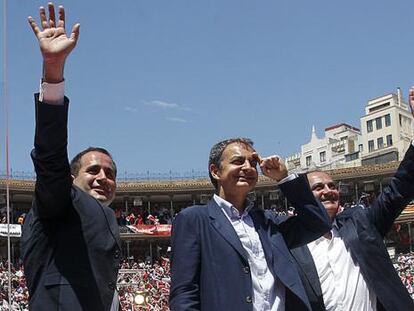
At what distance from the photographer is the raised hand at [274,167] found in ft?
12.7

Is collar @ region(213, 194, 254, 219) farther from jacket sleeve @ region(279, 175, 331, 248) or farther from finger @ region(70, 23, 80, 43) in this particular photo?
finger @ region(70, 23, 80, 43)

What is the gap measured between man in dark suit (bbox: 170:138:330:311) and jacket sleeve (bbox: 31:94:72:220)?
0.87 meters

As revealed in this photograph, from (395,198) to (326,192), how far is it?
18.0 inches

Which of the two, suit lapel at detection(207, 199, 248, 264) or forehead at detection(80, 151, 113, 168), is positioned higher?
forehead at detection(80, 151, 113, 168)

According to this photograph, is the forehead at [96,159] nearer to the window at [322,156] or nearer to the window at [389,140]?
the window at [389,140]

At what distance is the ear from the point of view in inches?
155

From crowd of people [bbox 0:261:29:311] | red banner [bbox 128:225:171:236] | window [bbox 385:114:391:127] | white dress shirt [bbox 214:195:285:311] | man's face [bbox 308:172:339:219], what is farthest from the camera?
window [bbox 385:114:391:127]

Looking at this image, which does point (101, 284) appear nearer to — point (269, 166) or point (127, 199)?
point (269, 166)

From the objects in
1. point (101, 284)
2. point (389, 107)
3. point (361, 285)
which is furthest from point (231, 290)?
point (389, 107)

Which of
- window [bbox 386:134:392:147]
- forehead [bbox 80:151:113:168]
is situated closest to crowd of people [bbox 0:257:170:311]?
forehead [bbox 80:151:113:168]

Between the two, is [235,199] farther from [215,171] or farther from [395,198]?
[395,198]

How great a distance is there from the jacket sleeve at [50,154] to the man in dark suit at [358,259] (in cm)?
181

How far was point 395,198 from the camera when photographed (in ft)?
14.8

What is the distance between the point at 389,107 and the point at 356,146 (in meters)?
Result: 5.37
